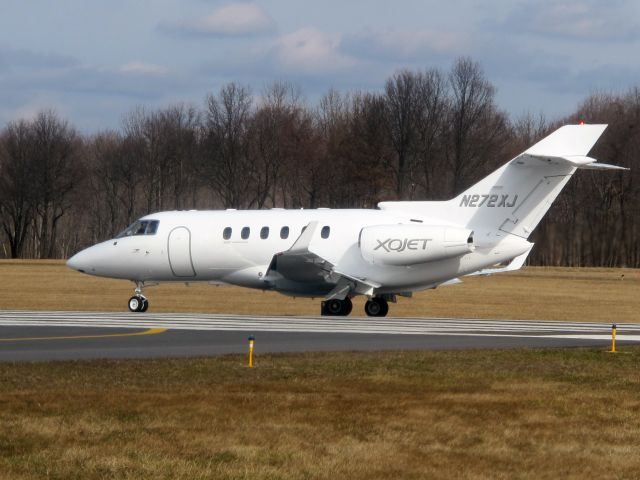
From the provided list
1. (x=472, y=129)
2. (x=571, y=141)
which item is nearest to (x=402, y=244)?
(x=571, y=141)

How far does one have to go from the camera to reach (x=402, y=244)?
3222 cm

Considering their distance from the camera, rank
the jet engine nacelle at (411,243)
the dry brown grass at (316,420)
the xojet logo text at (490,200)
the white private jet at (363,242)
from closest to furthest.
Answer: the dry brown grass at (316,420) → the jet engine nacelle at (411,243) → the white private jet at (363,242) → the xojet logo text at (490,200)

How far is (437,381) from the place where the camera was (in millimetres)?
17062

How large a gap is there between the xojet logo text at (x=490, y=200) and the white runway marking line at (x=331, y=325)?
3189 millimetres

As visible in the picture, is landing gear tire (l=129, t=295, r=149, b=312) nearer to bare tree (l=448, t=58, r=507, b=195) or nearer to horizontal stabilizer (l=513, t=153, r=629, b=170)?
horizontal stabilizer (l=513, t=153, r=629, b=170)

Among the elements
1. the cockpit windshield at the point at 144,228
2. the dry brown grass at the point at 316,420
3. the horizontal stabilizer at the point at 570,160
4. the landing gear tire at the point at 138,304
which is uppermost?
the horizontal stabilizer at the point at 570,160

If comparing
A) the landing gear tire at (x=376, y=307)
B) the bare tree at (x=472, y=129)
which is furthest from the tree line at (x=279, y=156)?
the landing gear tire at (x=376, y=307)

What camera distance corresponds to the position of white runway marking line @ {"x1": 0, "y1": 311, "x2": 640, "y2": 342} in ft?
87.7

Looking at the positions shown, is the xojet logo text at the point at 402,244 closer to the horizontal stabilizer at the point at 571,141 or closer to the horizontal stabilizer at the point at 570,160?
the horizontal stabilizer at the point at 570,160

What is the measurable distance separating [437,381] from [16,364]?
636 cm

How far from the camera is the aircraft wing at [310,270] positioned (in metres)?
33.0

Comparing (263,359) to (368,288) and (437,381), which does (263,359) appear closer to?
(437,381)

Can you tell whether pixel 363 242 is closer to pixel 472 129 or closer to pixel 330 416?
pixel 330 416

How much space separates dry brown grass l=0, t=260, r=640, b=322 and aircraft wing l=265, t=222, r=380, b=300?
751 cm
